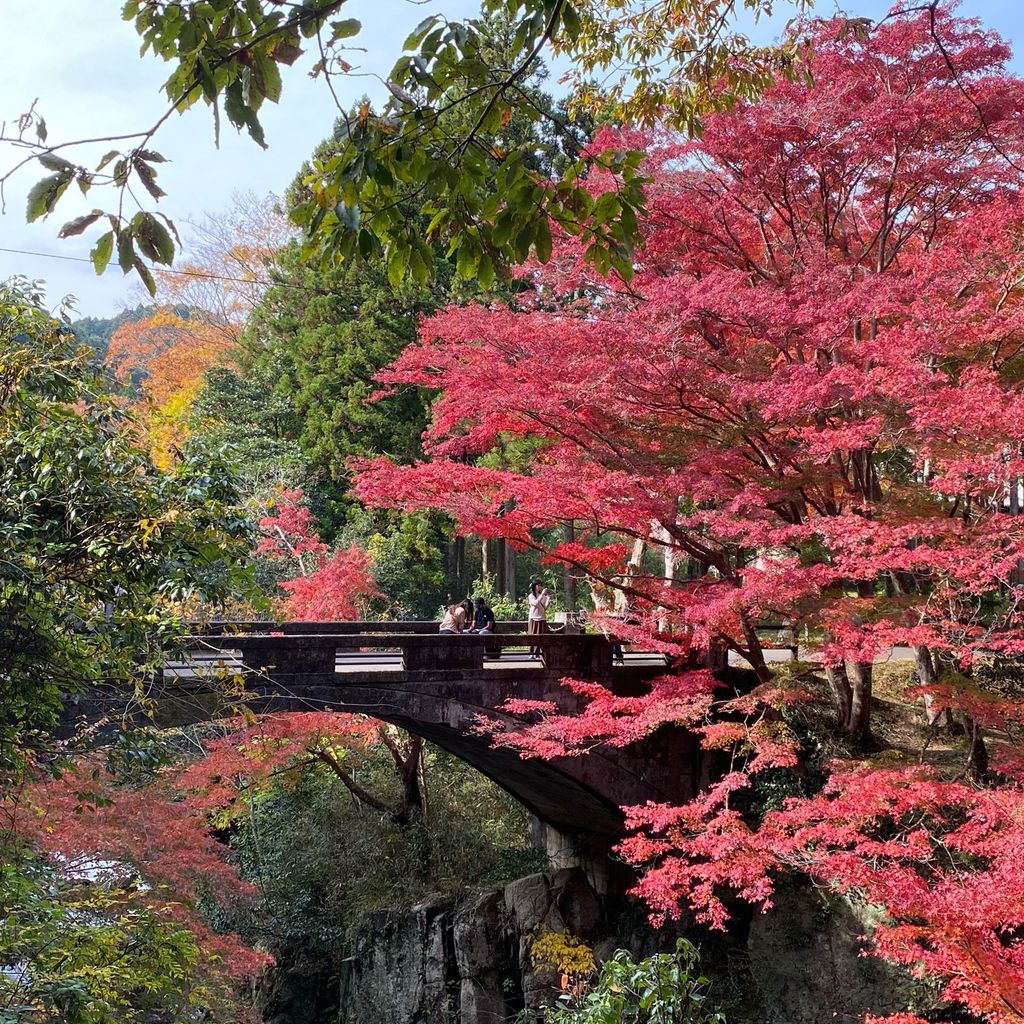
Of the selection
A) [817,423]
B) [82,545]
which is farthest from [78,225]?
[817,423]

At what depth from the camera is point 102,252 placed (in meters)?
2.49

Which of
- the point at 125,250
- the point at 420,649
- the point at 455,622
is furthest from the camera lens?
the point at 455,622

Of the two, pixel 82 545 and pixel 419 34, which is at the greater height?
pixel 419 34

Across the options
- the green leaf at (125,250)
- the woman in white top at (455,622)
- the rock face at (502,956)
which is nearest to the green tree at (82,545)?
the green leaf at (125,250)

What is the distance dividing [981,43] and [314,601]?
35.1ft

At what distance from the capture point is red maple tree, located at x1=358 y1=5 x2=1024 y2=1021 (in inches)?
309

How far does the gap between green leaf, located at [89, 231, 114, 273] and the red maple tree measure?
660cm

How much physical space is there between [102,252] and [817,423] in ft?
27.7

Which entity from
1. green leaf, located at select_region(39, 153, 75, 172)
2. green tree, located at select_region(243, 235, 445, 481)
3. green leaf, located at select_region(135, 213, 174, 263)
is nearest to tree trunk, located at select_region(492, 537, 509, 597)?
green tree, located at select_region(243, 235, 445, 481)

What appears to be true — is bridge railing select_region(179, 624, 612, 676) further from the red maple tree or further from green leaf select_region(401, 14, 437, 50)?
green leaf select_region(401, 14, 437, 50)

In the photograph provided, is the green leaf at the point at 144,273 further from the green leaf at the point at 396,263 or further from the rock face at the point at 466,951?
the rock face at the point at 466,951

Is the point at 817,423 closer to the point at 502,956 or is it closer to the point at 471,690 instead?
the point at 471,690

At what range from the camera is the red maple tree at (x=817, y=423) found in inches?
309

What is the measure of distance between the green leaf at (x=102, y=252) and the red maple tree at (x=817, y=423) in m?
6.60
